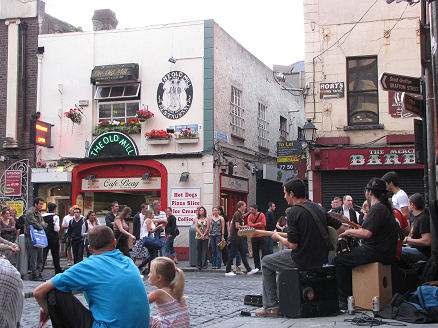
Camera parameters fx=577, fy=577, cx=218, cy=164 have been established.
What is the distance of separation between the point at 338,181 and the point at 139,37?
351 inches

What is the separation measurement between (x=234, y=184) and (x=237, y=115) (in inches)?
106

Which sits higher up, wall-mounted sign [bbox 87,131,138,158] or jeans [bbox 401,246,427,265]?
wall-mounted sign [bbox 87,131,138,158]

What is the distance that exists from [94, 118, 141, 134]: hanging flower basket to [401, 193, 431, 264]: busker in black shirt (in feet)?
45.0

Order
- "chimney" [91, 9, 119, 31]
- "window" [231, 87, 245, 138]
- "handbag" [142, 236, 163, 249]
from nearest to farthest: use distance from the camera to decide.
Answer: "handbag" [142, 236, 163, 249], "window" [231, 87, 245, 138], "chimney" [91, 9, 119, 31]

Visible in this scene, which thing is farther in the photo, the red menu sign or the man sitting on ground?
the red menu sign

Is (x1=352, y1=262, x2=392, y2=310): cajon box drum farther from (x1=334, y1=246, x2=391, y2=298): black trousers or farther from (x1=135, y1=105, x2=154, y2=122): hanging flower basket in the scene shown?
(x1=135, y1=105, x2=154, y2=122): hanging flower basket

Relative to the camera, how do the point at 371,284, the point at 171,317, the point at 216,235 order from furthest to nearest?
the point at 216,235 → the point at 371,284 → the point at 171,317

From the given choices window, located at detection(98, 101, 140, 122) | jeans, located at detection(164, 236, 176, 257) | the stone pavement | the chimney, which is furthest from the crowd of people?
the chimney

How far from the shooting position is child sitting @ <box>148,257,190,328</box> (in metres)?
4.55

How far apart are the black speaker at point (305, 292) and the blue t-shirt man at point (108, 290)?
2.73 metres

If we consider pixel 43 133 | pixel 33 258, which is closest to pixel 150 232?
pixel 33 258

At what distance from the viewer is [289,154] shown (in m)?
19.4

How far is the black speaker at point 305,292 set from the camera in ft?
21.6

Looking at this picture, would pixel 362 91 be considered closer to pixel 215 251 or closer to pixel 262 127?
pixel 215 251
